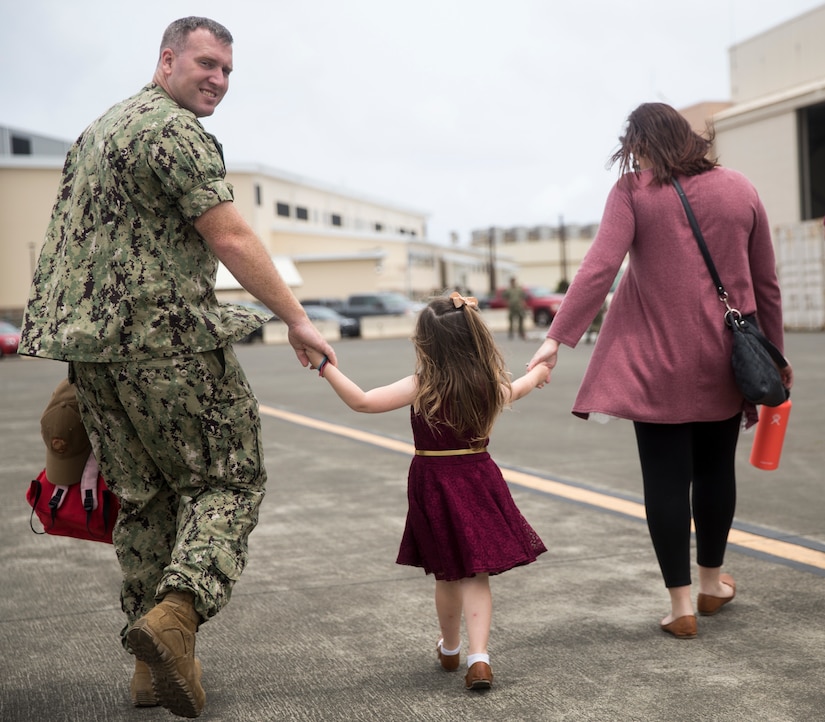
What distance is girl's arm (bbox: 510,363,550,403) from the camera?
132 inches

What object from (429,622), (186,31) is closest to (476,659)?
(429,622)

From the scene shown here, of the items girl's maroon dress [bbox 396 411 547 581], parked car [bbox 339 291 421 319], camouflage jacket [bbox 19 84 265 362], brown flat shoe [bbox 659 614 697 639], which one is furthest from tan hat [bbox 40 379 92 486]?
parked car [bbox 339 291 421 319]

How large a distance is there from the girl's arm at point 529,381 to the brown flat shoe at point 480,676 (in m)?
0.77

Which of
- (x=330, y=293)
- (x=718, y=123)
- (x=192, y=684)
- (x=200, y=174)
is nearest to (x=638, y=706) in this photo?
(x=192, y=684)

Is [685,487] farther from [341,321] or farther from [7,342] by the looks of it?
[341,321]

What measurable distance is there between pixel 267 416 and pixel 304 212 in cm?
5786

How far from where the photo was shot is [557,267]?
96125mm

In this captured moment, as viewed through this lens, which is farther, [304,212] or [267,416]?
[304,212]

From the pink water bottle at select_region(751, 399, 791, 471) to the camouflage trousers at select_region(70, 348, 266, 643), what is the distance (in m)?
1.94

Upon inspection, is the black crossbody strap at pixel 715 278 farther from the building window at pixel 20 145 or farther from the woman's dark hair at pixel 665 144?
the building window at pixel 20 145

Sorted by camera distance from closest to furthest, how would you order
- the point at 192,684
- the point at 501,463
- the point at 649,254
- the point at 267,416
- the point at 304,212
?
the point at 192,684 < the point at 649,254 < the point at 501,463 < the point at 267,416 < the point at 304,212

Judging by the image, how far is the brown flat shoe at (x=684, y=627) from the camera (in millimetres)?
3598

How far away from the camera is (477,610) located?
3229 mm

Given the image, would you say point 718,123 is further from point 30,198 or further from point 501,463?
point 30,198
